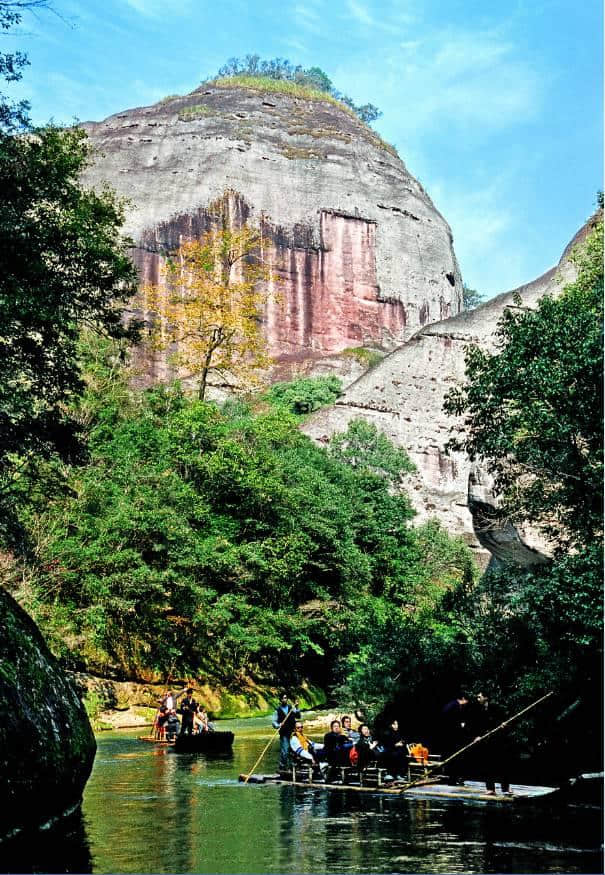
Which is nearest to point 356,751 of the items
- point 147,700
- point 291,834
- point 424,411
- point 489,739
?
point 489,739

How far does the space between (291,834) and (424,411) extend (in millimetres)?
31274

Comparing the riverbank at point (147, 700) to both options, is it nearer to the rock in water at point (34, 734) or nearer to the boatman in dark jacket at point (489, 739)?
the boatman in dark jacket at point (489, 739)

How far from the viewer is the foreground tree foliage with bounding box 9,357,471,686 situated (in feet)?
88.1

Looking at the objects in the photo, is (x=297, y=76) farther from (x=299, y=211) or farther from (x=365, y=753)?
(x=365, y=753)

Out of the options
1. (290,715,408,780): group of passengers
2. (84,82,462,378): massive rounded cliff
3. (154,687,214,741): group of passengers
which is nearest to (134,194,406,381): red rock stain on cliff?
(84,82,462,378): massive rounded cliff

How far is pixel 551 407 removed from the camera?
15547 mm

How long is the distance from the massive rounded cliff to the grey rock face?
1864 cm

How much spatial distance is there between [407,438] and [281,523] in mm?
10119

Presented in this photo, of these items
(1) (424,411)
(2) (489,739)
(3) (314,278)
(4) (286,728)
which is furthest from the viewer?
(3) (314,278)

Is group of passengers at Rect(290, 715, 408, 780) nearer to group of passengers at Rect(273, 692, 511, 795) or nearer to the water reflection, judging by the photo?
group of passengers at Rect(273, 692, 511, 795)

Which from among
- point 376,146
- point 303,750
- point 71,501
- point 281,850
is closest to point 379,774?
point 303,750

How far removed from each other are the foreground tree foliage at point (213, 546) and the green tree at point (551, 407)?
1227cm

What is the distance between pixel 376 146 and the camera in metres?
69.9

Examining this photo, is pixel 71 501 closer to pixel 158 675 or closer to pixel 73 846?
pixel 158 675
